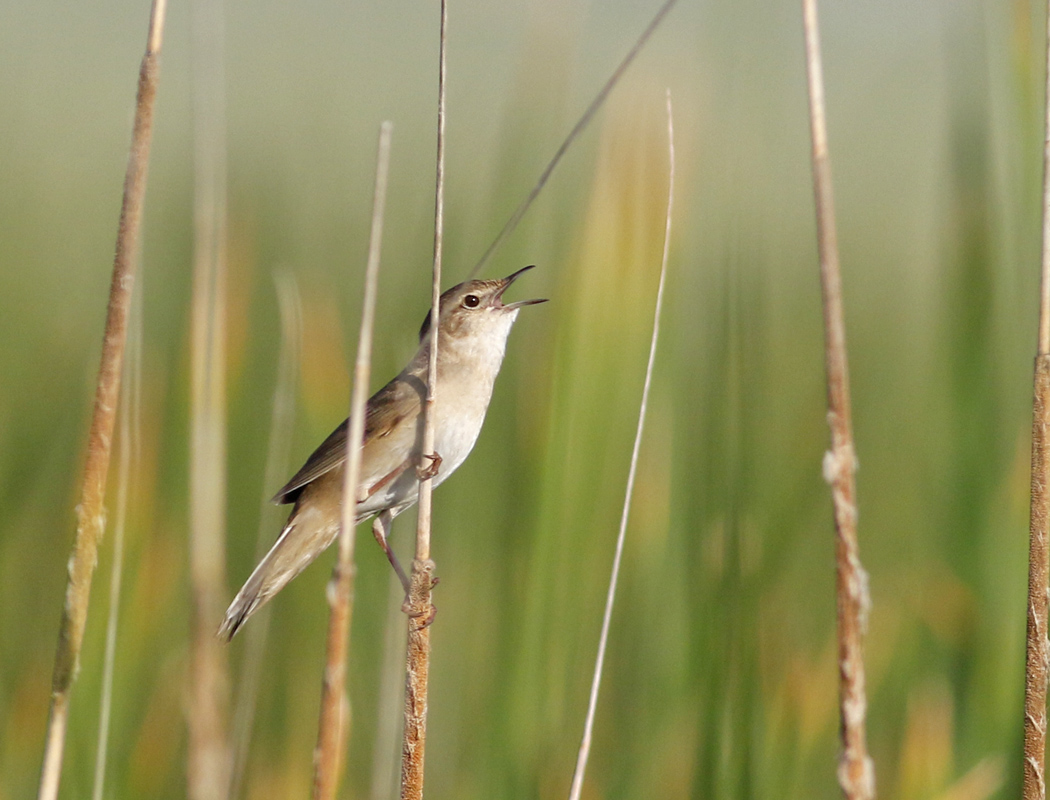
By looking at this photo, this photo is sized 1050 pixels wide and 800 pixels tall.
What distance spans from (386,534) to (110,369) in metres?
1.58

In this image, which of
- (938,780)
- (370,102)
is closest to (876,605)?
(938,780)

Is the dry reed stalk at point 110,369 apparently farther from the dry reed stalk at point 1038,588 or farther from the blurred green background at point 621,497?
the dry reed stalk at point 1038,588

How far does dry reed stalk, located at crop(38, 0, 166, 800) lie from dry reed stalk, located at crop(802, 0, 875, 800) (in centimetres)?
76

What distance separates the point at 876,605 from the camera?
9.78 ft

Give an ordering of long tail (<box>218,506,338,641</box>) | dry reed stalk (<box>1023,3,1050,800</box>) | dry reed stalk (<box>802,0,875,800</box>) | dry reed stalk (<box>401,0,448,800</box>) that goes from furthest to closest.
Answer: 1. long tail (<box>218,506,338,641</box>)
2. dry reed stalk (<box>401,0,448,800</box>)
3. dry reed stalk (<box>1023,3,1050,800</box>)
4. dry reed stalk (<box>802,0,875,800</box>)

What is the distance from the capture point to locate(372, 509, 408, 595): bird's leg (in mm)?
2486

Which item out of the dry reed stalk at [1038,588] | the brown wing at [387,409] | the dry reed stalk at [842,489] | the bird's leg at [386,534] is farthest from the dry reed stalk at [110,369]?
the brown wing at [387,409]

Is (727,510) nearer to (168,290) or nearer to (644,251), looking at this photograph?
(644,251)

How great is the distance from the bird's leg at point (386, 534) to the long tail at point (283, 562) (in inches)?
4.3

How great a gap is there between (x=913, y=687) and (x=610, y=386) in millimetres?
1093

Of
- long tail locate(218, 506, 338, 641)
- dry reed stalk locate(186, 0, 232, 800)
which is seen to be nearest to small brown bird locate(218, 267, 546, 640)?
long tail locate(218, 506, 338, 641)

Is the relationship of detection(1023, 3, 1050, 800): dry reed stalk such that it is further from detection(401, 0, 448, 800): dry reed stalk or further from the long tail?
the long tail

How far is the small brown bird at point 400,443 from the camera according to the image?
2.56m

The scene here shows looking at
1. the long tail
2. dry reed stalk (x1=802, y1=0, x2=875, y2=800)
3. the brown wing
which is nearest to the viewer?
dry reed stalk (x1=802, y1=0, x2=875, y2=800)
